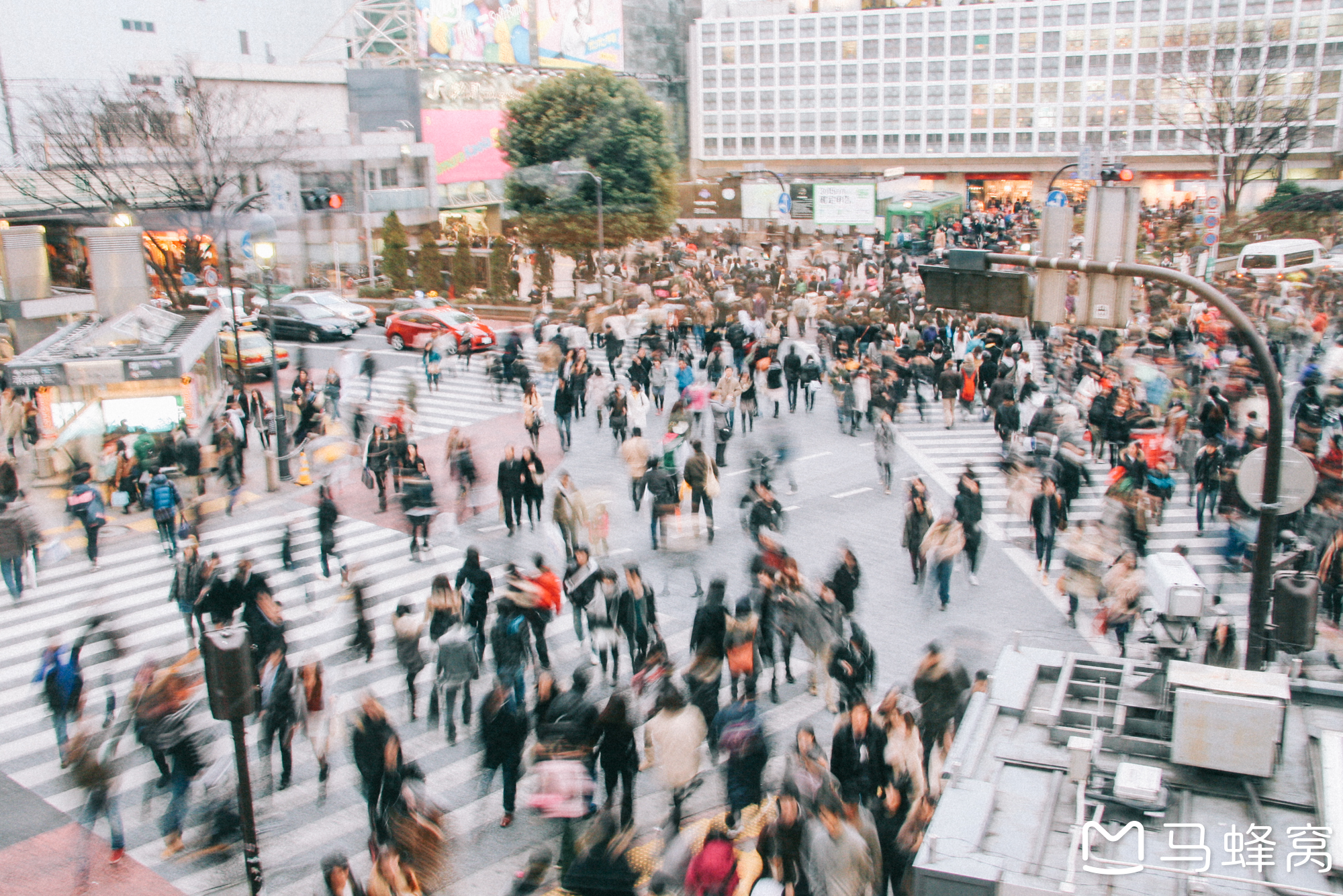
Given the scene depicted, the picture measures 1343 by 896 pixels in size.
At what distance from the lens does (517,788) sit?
9773 millimetres

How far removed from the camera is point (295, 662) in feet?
41.0

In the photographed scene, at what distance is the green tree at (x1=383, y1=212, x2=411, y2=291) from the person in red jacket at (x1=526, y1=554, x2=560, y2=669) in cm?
3247

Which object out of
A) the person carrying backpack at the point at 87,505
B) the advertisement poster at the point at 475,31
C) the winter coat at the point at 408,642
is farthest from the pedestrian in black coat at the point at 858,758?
the advertisement poster at the point at 475,31

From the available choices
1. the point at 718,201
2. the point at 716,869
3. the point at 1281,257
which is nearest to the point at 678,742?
the point at 716,869

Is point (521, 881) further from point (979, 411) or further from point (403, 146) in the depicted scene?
point (403, 146)

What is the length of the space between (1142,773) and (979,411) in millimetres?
18643

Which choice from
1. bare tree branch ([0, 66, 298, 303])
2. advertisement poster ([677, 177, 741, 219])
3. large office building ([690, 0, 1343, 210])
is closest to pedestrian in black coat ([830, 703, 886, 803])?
bare tree branch ([0, 66, 298, 303])

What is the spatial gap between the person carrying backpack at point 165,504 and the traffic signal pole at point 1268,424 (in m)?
12.9

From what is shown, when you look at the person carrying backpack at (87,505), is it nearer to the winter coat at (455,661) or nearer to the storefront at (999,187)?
the winter coat at (455,661)

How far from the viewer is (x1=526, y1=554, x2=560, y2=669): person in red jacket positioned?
11320 millimetres

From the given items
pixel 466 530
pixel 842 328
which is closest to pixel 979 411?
pixel 842 328

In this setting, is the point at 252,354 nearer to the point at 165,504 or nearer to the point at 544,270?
the point at 165,504

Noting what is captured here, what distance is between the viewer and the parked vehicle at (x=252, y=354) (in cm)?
2848

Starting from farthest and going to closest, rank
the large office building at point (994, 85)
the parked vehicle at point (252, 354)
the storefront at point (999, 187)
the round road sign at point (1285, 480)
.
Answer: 1. the storefront at point (999, 187)
2. the large office building at point (994, 85)
3. the parked vehicle at point (252, 354)
4. the round road sign at point (1285, 480)
